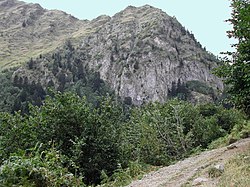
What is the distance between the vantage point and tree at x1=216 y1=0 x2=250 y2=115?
46.9 ft

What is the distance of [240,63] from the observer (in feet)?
50.3

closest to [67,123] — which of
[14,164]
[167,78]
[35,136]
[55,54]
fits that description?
[35,136]

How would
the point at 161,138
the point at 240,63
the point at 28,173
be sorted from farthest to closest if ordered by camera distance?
the point at 161,138, the point at 240,63, the point at 28,173

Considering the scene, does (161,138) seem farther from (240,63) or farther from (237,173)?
(237,173)

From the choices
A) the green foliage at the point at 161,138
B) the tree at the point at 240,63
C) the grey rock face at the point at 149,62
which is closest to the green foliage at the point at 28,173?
the tree at the point at 240,63

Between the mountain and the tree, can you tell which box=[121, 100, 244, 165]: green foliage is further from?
the mountain

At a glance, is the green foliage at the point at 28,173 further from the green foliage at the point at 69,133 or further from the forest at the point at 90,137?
the green foliage at the point at 69,133

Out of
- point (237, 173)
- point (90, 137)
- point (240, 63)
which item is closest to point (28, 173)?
point (237, 173)

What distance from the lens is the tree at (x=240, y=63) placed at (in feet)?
46.9

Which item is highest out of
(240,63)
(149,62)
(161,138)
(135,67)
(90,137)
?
(149,62)

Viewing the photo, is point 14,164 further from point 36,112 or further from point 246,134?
point 246,134

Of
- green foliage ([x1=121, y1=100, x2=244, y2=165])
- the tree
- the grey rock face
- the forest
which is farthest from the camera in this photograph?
the grey rock face

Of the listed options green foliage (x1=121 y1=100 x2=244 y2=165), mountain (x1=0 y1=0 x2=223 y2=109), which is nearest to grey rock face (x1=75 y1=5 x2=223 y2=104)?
mountain (x1=0 y1=0 x2=223 y2=109)

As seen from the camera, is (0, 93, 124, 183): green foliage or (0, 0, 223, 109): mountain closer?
(0, 93, 124, 183): green foliage
